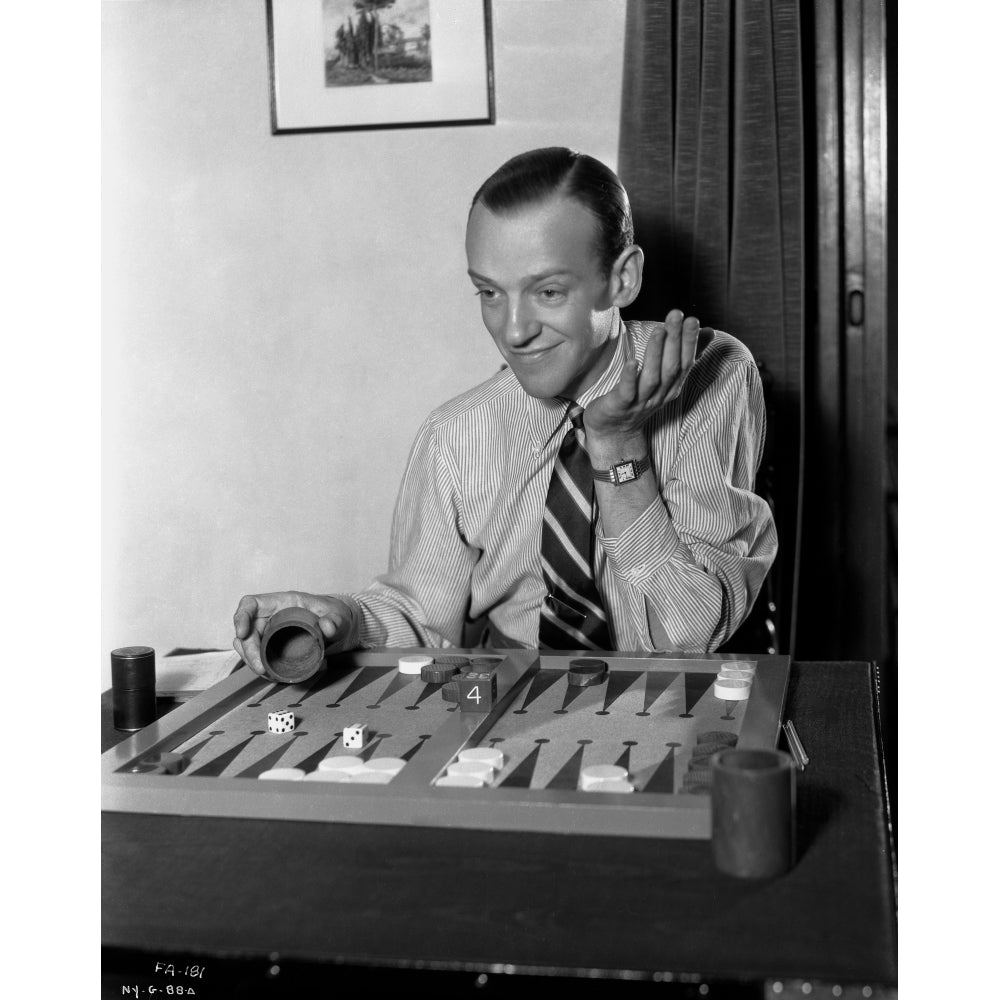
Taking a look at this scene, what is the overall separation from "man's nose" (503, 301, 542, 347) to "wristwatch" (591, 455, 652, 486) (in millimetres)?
316

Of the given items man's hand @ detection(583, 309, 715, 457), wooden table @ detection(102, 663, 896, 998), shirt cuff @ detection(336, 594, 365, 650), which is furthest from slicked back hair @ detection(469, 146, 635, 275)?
wooden table @ detection(102, 663, 896, 998)

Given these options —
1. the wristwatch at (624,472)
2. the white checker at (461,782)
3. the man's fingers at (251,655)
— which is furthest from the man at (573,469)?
the white checker at (461,782)

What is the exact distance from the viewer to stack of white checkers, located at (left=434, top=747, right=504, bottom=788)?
1485mm

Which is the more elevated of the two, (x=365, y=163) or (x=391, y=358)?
(x=365, y=163)

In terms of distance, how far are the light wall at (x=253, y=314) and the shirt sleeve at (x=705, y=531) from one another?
108cm

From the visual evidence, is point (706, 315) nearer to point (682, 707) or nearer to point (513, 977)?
point (682, 707)

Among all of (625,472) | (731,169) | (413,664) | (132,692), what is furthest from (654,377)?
(731,169)

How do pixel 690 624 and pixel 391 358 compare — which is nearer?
pixel 690 624

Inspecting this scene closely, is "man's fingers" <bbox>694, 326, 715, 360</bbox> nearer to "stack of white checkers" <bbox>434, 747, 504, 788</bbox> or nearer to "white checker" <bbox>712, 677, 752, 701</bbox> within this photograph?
"white checker" <bbox>712, 677, 752, 701</bbox>

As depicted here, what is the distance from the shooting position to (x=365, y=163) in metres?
3.37
